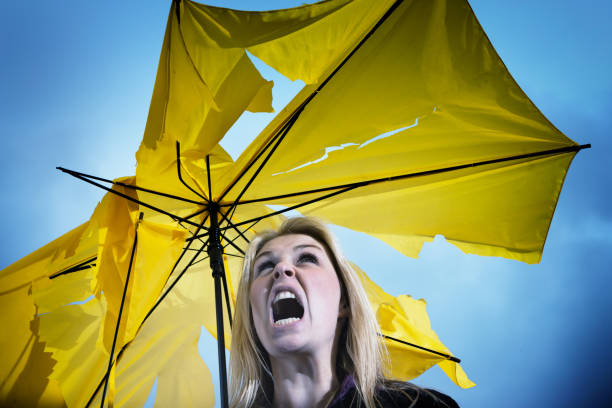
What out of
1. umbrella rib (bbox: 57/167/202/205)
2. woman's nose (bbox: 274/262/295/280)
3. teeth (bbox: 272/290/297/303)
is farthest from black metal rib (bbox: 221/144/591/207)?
teeth (bbox: 272/290/297/303)

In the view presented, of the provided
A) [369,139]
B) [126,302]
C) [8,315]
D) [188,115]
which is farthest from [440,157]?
[8,315]

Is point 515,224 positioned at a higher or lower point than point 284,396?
higher

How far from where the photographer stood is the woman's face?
1.68 meters

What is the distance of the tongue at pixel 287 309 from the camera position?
1812mm

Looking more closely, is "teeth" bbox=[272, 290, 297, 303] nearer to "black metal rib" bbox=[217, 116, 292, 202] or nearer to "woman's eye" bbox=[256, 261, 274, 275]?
"woman's eye" bbox=[256, 261, 274, 275]

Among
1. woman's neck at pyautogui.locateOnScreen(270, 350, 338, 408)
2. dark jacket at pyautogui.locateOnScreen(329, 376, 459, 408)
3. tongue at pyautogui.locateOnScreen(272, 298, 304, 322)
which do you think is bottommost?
dark jacket at pyautogui.locateOnScreen(329, 376, 459, 408)

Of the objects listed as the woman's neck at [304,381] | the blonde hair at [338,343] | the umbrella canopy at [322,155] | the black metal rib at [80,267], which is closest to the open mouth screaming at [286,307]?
the woman's neck at [304,381]

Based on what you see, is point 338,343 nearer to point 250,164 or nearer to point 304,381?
point 304,381

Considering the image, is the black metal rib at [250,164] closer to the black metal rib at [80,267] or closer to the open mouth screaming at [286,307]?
the open mouth screaming at [286,307]

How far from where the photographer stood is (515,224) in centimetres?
262

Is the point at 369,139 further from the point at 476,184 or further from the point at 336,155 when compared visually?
the point at 476,184

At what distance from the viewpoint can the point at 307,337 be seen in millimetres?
1686

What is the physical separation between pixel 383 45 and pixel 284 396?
176 centimetres

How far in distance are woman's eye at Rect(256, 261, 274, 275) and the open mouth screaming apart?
250 millimetres
